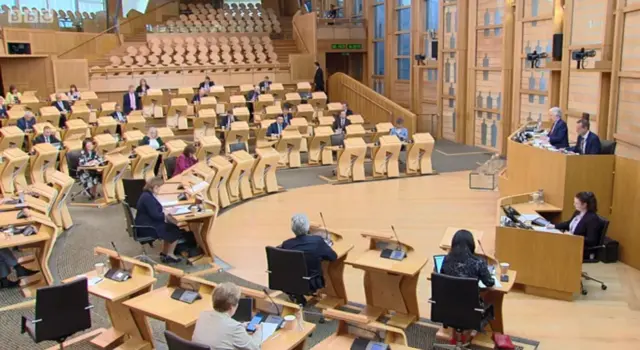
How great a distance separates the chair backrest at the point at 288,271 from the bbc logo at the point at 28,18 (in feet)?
48.7

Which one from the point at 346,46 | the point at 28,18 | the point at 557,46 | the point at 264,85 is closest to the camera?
the point at 557,46

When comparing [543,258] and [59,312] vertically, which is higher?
[59,312]

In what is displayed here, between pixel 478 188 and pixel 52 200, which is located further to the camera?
pixel 478 188

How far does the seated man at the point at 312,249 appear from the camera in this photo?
18.9ft

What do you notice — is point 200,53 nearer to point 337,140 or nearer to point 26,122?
point 26,122

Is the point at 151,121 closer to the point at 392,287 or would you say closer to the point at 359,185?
the point at 359,185

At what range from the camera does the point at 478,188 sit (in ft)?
37.9

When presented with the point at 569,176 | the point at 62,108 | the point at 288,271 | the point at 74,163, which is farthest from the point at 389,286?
the point at 62,108

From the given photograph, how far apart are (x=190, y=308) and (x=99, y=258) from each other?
3.60 meters

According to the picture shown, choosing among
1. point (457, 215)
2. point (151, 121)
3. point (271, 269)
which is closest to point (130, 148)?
point (151, 121)

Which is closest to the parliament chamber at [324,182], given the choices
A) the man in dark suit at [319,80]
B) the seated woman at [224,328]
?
the seated woman at [224,328]

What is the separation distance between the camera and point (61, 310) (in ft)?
15.5

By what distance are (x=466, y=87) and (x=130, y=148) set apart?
9131mm

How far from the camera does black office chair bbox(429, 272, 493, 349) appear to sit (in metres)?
4.82
